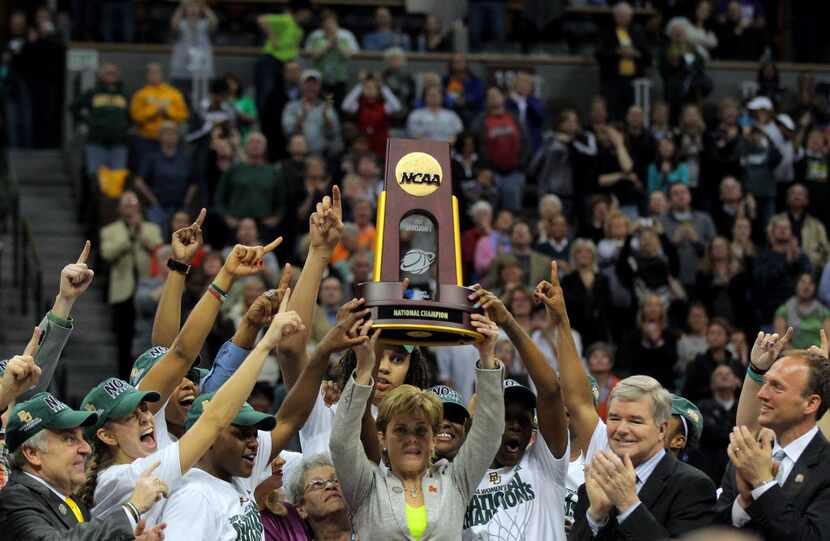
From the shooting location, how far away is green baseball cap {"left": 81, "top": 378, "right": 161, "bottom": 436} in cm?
677

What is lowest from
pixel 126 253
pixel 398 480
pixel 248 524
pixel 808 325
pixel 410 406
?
pixel 808 325

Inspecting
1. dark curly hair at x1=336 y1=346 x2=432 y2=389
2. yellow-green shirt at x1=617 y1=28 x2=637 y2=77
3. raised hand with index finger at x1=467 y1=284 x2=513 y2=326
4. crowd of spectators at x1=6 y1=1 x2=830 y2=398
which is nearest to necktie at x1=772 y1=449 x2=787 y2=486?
raised hand with index finger at x1=467 y1=284 x2=513 y2=326

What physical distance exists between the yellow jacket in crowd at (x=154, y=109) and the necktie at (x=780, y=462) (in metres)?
12.2

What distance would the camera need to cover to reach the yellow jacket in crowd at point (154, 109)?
1841 cm

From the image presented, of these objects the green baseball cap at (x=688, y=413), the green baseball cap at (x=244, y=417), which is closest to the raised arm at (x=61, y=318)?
the green baseball cap at (x=244, y=417)

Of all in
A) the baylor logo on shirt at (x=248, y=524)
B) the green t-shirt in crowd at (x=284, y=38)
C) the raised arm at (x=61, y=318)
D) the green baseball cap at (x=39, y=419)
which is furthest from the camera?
the green t-shirt in crowd at (x=284, y=38)

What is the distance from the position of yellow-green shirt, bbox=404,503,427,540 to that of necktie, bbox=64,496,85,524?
128 centimetres

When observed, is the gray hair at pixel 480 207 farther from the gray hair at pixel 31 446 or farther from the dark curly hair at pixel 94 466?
the gray hair at pixel 31 446

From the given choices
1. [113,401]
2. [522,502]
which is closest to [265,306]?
[113,401]

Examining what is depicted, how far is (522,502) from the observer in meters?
7.35

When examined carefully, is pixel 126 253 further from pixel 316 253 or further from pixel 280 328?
pixel 280 328

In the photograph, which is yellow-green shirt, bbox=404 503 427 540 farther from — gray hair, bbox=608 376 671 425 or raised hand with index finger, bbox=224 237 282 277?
raised hand with index finger, bbox=224 237 282 277

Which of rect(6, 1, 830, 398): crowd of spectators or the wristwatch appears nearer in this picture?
the wristwatch

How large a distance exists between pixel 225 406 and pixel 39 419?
738mm
